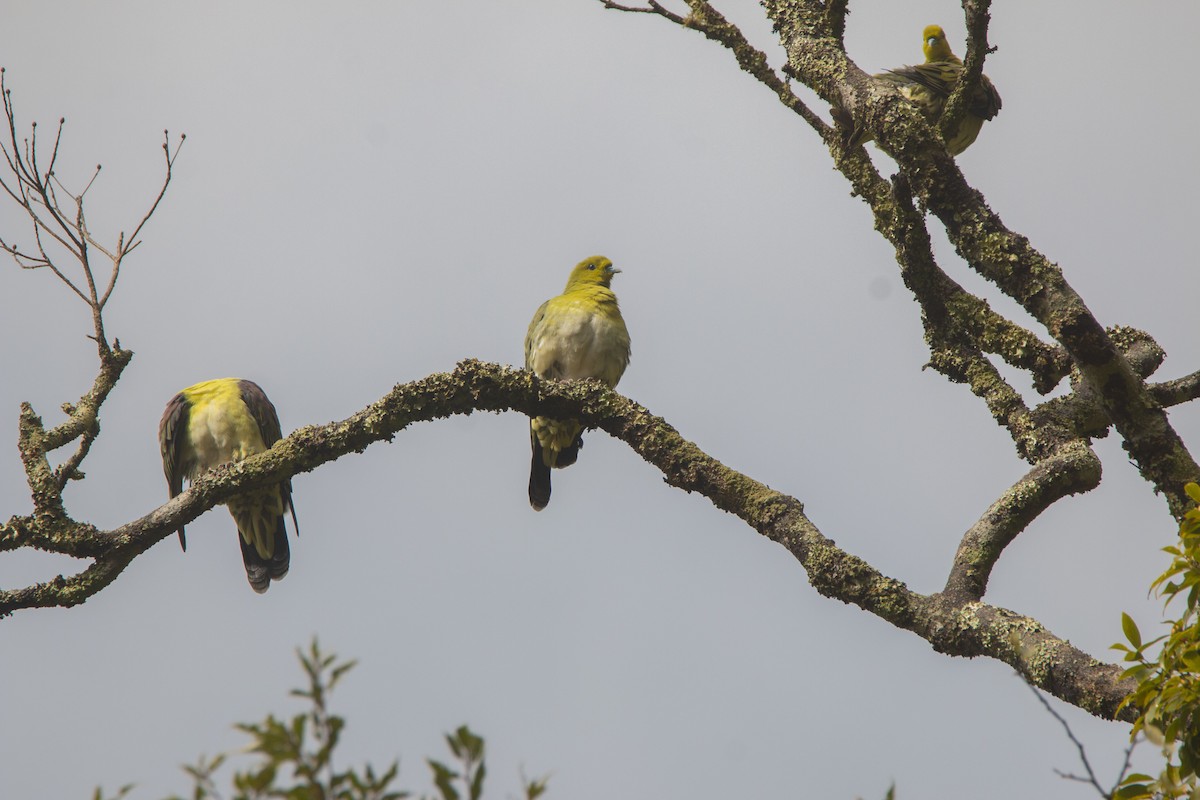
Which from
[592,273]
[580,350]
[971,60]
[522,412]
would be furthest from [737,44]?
[592,273]

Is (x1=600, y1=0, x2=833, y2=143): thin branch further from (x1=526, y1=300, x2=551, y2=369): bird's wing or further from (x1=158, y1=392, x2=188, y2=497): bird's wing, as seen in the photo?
(x1=158, y1=392, x2=188, y2=497): bird's wing

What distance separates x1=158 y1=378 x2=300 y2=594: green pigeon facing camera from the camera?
766 cm

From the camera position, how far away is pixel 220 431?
773 centimetres

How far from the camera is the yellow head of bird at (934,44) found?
30.1ft

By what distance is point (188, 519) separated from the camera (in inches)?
208

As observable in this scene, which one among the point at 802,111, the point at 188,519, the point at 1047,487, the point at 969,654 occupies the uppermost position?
the point at 802,111

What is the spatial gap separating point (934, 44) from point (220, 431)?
239 inches

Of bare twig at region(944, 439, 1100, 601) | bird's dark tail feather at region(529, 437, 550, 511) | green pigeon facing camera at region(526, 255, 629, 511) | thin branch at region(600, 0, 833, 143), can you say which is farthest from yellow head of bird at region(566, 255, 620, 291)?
bare twig at region(944, 439, 1100, 601)

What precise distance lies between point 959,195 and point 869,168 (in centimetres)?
64

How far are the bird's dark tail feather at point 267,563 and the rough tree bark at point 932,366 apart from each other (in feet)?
7.69

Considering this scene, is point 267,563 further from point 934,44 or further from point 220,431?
point 934,44

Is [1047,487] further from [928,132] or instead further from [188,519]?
[188,519]

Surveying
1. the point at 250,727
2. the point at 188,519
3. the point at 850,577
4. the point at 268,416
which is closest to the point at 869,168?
the point at 850,577

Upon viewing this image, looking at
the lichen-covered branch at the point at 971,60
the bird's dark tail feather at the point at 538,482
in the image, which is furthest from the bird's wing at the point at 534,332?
the lichen-covered branch at the point at 971,60
